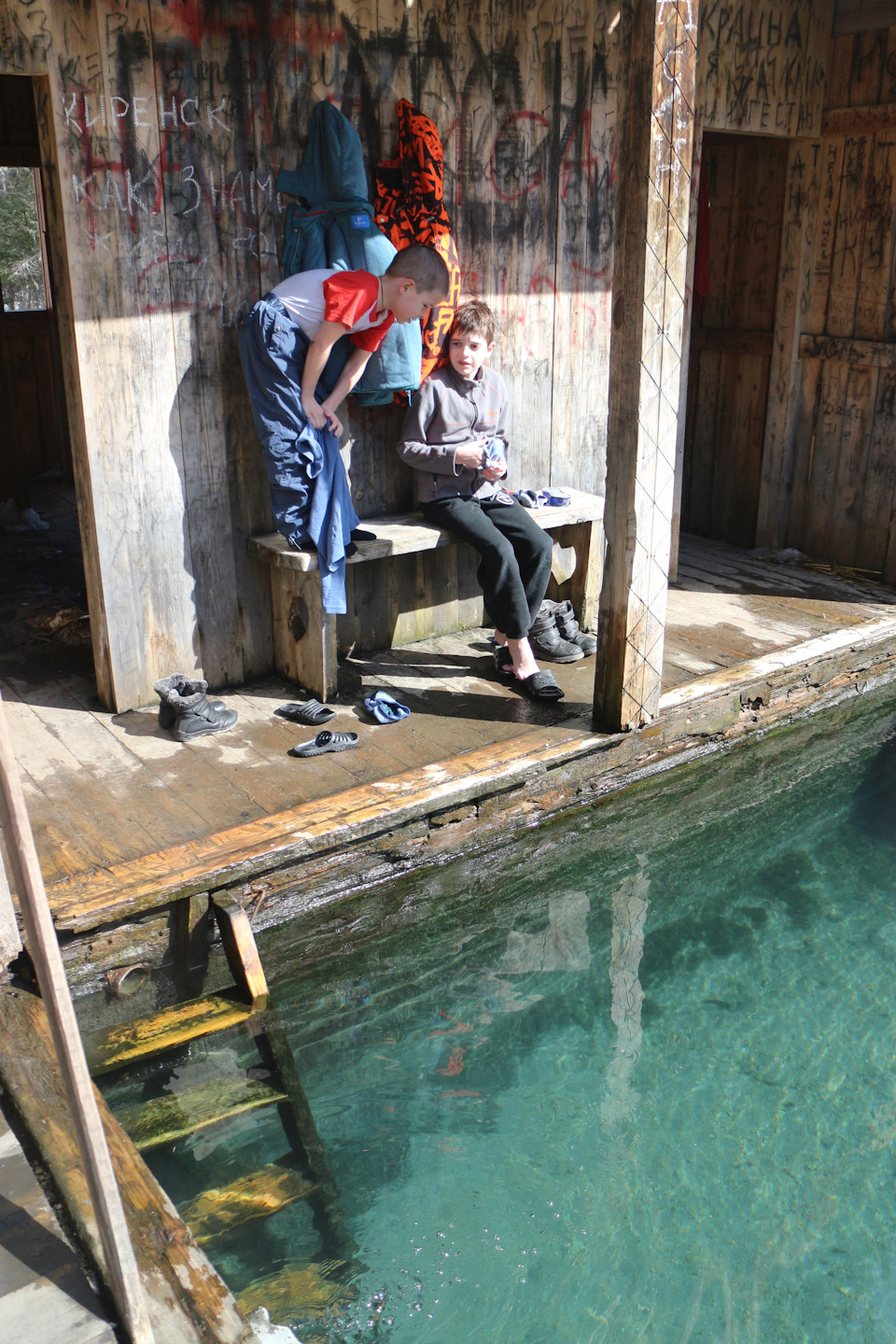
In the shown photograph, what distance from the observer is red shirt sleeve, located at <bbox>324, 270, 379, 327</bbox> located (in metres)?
3.86

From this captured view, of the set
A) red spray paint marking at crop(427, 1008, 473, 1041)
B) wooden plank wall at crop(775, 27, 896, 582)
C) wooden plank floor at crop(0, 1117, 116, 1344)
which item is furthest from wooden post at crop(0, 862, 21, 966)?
wooden plank wall at crop(775, 27, 896, 582)

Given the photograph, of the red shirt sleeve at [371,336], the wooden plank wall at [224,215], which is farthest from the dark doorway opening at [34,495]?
the red shirt sleeve at [371,336]

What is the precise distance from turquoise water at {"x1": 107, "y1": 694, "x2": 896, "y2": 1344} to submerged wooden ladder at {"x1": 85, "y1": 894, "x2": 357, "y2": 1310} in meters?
0.04

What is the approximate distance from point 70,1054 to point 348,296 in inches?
110

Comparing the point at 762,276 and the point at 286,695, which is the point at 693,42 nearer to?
the point at 286,695

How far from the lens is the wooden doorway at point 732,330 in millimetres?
6199

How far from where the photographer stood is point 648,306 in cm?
365

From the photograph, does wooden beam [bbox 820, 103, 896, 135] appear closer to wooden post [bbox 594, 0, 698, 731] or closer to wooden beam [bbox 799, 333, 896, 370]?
wooden beam [bbox 799, 333, 896, 370]

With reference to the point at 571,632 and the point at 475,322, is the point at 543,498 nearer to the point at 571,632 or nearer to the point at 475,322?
the point at 571,632

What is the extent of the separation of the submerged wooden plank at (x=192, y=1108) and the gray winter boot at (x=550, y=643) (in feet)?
7.62

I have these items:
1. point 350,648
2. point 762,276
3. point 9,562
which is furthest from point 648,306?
point 9,562

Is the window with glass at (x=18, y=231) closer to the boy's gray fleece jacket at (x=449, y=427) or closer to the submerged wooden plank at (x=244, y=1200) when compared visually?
the boy's gray fleece jacket at (x=449, y=427)

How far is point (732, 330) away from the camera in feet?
21.5

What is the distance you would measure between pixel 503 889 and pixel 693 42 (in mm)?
2805
